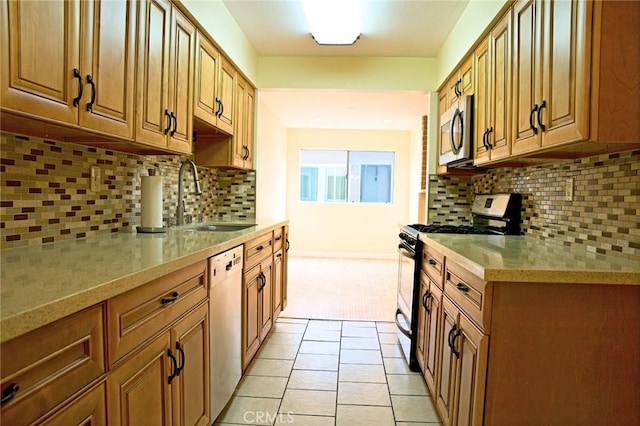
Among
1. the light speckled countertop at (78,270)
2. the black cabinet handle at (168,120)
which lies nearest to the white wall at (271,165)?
the black cabinet handle at (168,120)

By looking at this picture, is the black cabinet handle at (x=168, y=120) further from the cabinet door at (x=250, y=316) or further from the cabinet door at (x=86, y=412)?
the cabinet door at (x=86, y=412)

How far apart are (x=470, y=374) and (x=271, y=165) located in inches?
178

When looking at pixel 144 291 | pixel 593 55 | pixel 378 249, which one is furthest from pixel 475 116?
pixel 378 249

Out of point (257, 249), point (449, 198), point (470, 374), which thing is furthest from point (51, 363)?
point (449, 198)

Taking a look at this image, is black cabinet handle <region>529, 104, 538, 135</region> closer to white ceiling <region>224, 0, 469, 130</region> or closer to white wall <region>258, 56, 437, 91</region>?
white ceiling <region>224, 0, 469, 130</region>

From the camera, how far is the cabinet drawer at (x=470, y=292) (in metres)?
1.22

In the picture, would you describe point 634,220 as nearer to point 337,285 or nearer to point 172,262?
point 172,262

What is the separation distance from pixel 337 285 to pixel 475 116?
2898 mm

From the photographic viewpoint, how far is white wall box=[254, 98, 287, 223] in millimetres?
4691

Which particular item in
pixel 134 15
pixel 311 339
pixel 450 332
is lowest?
pixel 311 339

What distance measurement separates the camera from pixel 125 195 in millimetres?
2008

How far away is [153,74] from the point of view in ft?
5.65

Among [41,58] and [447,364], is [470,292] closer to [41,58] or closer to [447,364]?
[447,364]

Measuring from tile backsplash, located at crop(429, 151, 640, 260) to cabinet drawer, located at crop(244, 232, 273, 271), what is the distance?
1700 mm
